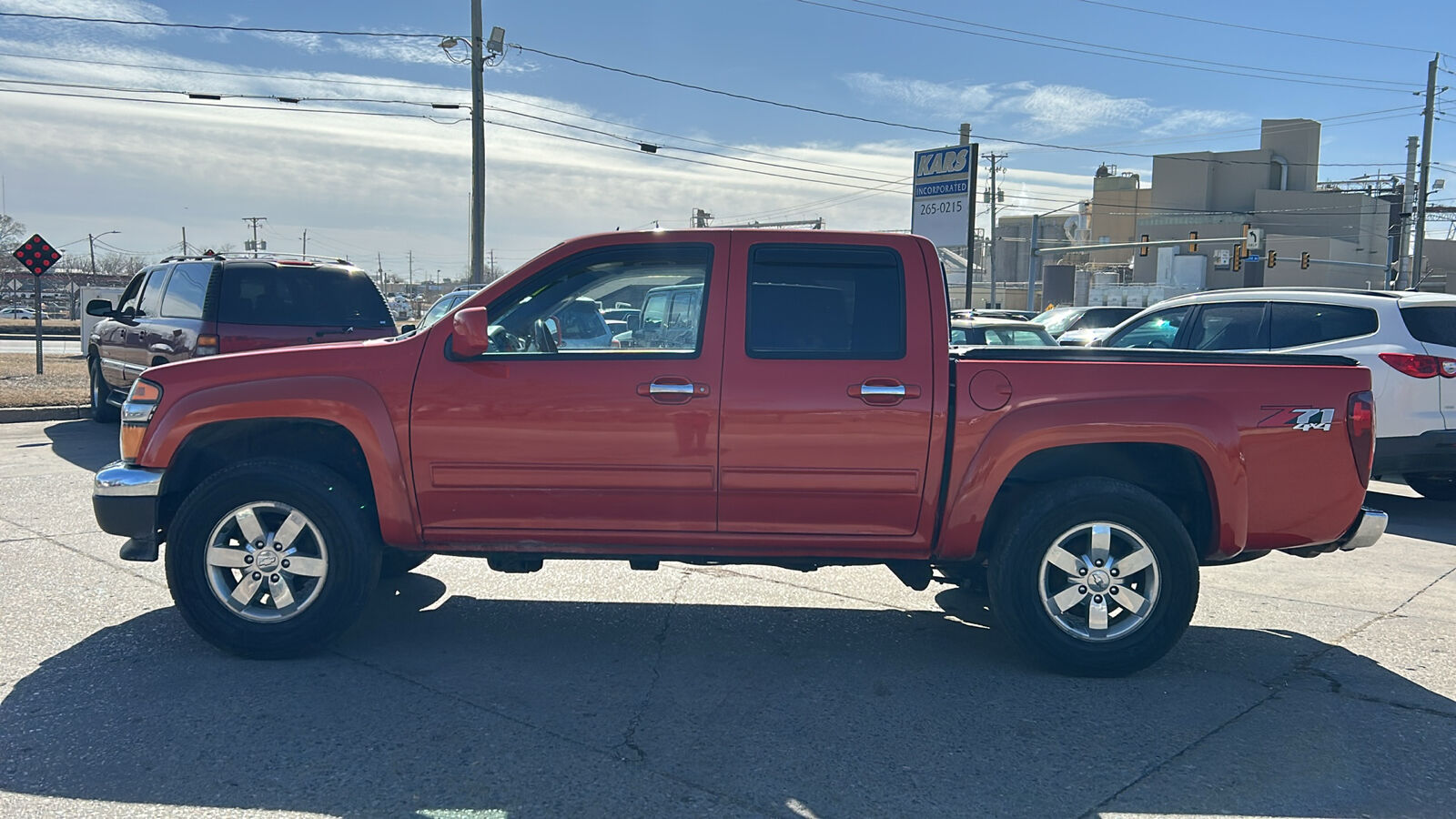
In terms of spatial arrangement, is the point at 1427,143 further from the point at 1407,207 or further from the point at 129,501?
the point at 129,501

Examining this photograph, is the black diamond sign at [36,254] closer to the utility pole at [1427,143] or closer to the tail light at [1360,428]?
the tail light at [1360,428]

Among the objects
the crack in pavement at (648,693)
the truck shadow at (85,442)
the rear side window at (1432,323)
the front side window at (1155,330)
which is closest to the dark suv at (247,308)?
the truck shadow at (85,442)

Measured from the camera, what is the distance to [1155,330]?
9.70 m

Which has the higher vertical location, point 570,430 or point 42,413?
point 570,430

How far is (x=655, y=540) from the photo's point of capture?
4660mm

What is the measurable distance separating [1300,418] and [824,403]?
2093 millimetres

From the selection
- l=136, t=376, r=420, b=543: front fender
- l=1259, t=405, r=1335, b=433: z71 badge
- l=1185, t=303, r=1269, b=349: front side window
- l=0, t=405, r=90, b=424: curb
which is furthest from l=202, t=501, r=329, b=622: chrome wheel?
l=0, t=405, r=90, b=424: curb

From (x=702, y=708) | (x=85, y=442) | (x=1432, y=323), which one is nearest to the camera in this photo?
(x=702, y=708)

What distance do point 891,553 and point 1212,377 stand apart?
159cm

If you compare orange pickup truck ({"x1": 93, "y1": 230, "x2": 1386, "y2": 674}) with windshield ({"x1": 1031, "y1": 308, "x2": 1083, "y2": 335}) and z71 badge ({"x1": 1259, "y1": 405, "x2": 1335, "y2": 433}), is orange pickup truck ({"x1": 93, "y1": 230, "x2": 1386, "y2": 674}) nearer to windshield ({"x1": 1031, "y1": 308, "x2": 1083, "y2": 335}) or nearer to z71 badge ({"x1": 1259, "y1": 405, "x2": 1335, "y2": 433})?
z71 badge ({"x1": 1259, "y1": 405, "x2": 1335, "y2": 433})

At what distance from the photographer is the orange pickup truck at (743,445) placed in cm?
451

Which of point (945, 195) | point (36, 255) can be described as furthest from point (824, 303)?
point (36, 255)

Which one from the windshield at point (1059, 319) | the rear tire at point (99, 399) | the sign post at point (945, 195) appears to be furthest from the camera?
the windshield at point (1059, 319)

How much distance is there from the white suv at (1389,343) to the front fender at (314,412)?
701 cm
